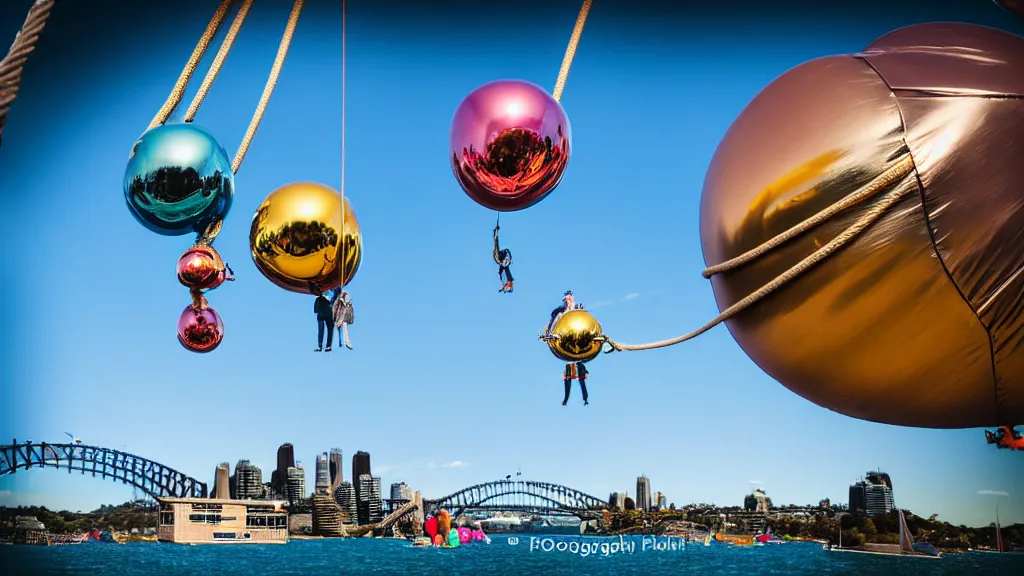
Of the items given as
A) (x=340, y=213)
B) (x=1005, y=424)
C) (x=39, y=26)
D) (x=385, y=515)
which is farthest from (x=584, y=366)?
(x=385, y=515)

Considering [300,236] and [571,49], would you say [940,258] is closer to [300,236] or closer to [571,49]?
[571,49]

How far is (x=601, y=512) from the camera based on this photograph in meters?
88.2

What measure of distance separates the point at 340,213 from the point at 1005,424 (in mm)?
1568

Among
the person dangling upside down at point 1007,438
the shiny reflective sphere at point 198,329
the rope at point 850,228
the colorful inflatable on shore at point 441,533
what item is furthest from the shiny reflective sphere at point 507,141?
the colorful inflatable on shore at point 441,533

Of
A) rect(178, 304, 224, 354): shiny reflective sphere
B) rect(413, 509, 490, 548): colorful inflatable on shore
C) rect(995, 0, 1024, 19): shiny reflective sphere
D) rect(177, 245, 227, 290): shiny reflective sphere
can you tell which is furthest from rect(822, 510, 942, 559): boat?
rect(995, 0, 1024, 19): shiny reflective sphere

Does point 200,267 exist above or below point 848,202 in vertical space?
above

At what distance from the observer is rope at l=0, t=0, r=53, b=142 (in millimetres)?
956

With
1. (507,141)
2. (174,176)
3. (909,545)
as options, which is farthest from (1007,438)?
(909,545)

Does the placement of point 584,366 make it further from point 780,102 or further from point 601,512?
point 601,512

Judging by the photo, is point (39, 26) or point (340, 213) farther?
point (340, 213)

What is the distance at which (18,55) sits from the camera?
981 mm

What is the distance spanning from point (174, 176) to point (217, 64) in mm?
375

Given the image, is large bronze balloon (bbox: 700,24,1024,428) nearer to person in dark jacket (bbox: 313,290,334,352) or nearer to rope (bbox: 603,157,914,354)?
rope (bbox: 603,157,914,354)

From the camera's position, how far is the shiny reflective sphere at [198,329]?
3188mm
